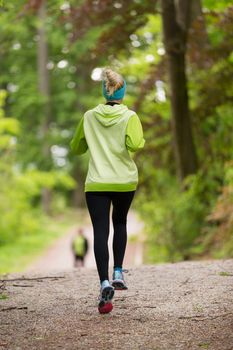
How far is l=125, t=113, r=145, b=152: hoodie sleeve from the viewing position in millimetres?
5438

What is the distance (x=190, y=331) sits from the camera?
484 centimetres

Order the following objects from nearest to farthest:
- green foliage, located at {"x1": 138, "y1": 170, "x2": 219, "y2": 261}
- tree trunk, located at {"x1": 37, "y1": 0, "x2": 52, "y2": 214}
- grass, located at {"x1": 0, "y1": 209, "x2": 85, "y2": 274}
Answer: green foliage, located at {"x1": 138, "y1": 170, "x2": 219, "y2": 261}
grass, located at {"x1": 0, "y1": 209, "x2": 85, "y2": 274}
tree trunk, located at {"x1": 37, "y1": 0, "x2": 52, "y2": 214}

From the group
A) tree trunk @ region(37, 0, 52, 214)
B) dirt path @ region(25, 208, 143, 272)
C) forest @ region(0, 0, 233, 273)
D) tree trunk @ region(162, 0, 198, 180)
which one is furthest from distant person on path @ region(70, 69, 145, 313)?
tree trunk @ region(37, 0, 52, 214)

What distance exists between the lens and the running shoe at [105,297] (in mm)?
5195

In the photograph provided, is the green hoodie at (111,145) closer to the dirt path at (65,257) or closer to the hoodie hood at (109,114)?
the hoodie hood at (109,114)

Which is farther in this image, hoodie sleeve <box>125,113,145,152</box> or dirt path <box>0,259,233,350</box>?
hoodie sleeve <box>125,113,145,152</box>

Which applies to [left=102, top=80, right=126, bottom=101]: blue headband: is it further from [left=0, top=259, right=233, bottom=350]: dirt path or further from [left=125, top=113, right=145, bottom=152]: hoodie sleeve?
[left=0, top=259, right=233, bottom=350]: dirt path

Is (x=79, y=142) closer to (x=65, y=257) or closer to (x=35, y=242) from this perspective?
(x=65, y=257)

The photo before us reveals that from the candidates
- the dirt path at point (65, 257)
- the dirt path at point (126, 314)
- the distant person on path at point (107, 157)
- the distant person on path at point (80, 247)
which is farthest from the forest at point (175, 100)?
the distant person on path at point (107, 157)

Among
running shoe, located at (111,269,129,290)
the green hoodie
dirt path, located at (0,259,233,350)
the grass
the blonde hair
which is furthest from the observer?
the grass

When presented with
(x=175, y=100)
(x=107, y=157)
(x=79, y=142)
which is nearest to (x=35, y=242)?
(x=175, y=100)

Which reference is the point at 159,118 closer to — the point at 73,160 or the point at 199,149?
the point at 199,149

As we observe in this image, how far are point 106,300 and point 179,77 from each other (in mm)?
8281

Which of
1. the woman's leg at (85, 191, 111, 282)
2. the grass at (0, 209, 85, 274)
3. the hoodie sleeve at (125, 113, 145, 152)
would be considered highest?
the hoodie sleeve at (125, 113, 145, 152)
